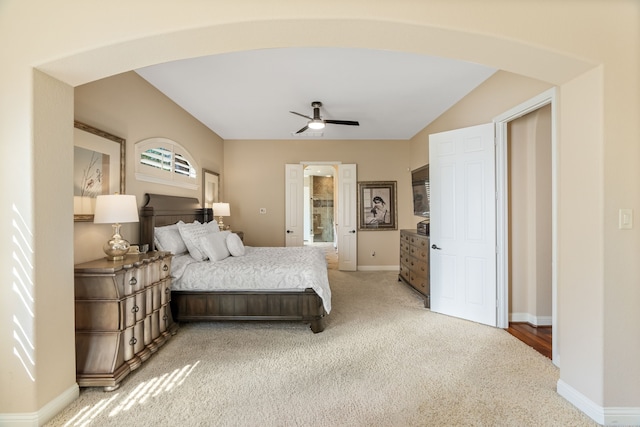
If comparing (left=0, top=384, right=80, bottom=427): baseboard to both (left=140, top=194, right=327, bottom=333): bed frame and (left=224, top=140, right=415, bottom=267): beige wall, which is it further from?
(left=224, top=140, right=415, bottom=267): beige wall

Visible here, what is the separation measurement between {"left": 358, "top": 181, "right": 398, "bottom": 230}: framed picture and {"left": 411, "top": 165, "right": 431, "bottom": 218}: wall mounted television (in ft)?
3.02

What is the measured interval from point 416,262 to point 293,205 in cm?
292

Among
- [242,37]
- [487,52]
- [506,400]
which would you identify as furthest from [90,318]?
[487,52]

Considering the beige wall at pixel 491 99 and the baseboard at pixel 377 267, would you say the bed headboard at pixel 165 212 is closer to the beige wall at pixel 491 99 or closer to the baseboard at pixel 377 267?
the baseboard at pixel 377 267

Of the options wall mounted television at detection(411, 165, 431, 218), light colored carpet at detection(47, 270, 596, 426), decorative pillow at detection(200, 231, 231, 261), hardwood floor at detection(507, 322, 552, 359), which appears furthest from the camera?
wall mounted television at detection(411, 165, 431, 218)

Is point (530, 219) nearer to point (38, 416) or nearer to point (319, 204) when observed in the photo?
point (38, 416)

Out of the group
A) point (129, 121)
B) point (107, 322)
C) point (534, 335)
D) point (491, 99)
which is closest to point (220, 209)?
point (129, 121)

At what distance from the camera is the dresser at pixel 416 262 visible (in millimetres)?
3935

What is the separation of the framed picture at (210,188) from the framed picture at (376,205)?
3.05m

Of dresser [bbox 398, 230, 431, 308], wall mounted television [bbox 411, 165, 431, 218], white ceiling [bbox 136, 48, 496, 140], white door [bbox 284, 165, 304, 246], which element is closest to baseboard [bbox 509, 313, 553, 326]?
dresser [bbox 398, 230, 431, 308]

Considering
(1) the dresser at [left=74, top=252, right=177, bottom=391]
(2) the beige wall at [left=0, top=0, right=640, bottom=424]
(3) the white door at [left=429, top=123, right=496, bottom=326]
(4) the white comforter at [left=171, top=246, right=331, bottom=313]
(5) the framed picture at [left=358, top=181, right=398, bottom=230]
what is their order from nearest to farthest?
(2) the beige wall at [left=0, top=0, right=640, bottom=424]
(1) the dresser at [left=74, top=252, right=177, bottom=391]
(4) the white comforter at [left=171, top=246, right=331, bottom=313]
(3) the white door at [left=429, top=123, right=496, bottom=326]
(5) the framed picture at [left=358, top=181, right=398, bottom=230]

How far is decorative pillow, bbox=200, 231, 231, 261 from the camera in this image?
3.44 metres

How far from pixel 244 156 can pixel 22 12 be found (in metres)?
4.40

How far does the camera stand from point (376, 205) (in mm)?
6215
